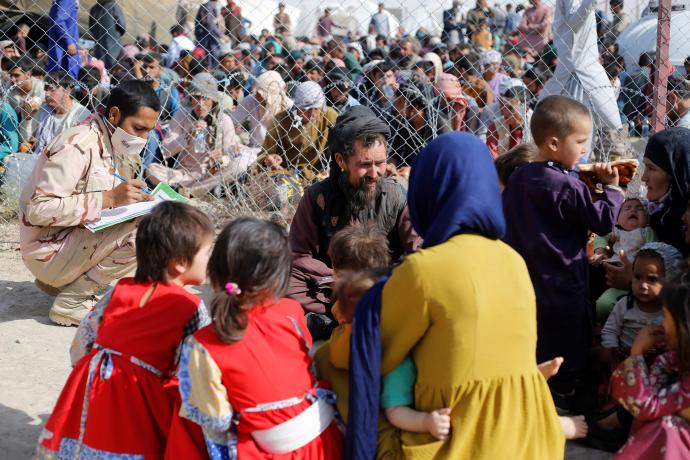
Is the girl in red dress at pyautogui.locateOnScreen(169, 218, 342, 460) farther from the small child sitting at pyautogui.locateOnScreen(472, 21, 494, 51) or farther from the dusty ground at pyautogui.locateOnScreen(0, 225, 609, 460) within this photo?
the small child sitting at pyautogui.locateOnScreen(472, 21, 494, 51)

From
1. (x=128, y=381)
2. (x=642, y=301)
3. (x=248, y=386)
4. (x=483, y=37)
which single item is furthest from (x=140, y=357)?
(x=483, y=37)

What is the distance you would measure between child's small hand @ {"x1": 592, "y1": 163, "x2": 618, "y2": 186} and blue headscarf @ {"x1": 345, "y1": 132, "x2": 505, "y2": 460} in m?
1.41

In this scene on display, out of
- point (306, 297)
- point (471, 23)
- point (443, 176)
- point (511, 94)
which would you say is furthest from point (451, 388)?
point (471, 23)

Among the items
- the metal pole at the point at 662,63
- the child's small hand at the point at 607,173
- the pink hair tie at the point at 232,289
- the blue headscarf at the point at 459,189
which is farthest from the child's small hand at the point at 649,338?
the metal pole at the point at 662,63

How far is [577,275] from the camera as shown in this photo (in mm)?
3664

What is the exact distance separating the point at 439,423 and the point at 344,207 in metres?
1.91

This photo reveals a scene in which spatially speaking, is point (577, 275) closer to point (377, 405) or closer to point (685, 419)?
point (685, 419)

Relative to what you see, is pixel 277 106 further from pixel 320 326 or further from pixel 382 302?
pixel 382 302

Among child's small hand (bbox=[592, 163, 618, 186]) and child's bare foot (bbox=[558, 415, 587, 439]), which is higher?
child's small hand (bbox=[592, 163, 618, 186])

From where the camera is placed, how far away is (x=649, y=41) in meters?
12.2

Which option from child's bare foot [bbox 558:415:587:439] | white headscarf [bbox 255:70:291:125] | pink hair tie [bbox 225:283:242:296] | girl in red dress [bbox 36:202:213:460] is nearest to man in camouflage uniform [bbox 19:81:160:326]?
girl in red dress [bbox 36:202:213:460]

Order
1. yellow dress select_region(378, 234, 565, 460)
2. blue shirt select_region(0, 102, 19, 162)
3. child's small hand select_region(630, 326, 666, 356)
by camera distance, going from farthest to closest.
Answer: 1. blue shirt select_region(0, 102, 19, 162)
2. child's small hand select_region(630, 326, 666, 356)
3. yellow dress select_region(378, 234, 565, 460)

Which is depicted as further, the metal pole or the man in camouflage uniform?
the metal pole

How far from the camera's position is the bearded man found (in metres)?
4.00
